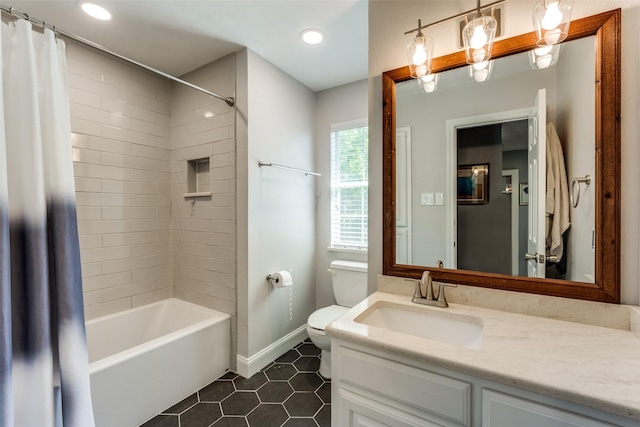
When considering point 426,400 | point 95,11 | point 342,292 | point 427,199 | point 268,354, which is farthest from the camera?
point 342,292

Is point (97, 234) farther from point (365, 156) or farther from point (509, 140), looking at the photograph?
Result: point (509, 140)

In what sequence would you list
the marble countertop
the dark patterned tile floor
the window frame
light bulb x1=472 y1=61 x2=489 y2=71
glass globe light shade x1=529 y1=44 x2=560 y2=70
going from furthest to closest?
the window frame < the dark patterned tile floor < light bulb x1=472 y1=61 x2=489 y2=71 < glass globe light shade x1=529 y1=44 x2=560 y2=70 < the marble countertop

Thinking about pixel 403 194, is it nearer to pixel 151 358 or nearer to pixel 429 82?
pixel 429 82

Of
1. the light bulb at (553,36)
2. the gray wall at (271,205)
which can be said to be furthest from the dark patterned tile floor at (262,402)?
the light bulb at (553,36)

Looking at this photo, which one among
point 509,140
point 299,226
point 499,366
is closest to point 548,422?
point 499,366

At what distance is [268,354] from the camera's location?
2232 millimetres

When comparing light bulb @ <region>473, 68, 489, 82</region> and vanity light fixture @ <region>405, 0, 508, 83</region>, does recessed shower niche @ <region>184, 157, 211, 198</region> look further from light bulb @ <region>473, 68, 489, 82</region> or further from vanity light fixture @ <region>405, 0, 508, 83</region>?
light bulb @ <region>473, 68, 489, 82</region>

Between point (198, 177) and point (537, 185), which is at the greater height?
point (198, 177)

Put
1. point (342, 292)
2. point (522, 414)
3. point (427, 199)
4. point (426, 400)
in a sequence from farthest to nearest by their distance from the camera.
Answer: point (342, 292) → point (427, 199) → point (426, 400) → point (522, 414)

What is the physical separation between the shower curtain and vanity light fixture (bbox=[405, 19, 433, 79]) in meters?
1.56

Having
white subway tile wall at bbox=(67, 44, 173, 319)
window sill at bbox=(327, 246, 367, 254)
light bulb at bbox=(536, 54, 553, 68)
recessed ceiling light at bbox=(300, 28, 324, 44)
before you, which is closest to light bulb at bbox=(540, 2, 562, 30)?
light bulb at bbox=(536, 54, 553, 68)

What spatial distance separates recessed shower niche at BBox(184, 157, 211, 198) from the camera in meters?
2.41

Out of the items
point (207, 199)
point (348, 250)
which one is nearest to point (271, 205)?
point (207, 199)

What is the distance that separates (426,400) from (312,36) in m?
2.12
